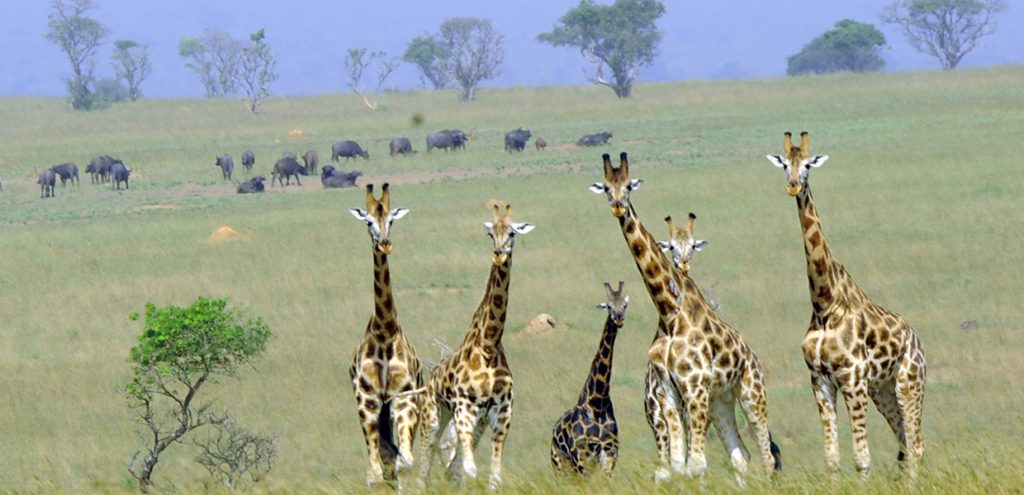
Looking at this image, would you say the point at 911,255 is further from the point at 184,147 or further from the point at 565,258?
the point at 184,147

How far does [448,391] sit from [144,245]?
101ft

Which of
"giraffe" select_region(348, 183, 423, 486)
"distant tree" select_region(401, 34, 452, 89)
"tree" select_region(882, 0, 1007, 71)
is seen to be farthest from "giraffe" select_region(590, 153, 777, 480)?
"distant tree" select_region(401, 34, 452, 89)

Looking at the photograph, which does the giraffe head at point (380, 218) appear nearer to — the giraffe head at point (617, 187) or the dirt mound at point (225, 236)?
the giraffe head at point (617, 187)

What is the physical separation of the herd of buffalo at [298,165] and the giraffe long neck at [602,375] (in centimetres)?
4535

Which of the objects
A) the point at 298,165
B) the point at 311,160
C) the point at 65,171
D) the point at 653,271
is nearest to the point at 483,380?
the point at 653,271

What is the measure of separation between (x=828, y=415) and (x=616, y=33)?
359 ft

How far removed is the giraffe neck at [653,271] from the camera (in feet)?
38.5

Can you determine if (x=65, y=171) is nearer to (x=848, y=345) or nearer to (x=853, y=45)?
(x=848, y=345)

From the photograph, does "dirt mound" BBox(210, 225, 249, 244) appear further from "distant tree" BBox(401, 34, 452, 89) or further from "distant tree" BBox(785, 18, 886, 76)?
"distant tree" BBox(401, 34, 452, 89)

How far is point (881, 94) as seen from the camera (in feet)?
284

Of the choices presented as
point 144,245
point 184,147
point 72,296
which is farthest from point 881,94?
point 72,296

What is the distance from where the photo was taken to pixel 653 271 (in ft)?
38.5

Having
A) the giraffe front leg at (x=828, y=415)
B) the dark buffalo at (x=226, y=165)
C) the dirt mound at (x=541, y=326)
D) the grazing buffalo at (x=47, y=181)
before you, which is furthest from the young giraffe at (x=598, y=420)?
the dark buffalo at (x=226, y=165)

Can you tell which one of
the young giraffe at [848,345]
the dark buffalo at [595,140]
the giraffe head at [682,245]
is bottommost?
the dark buffalo at [595,140]
